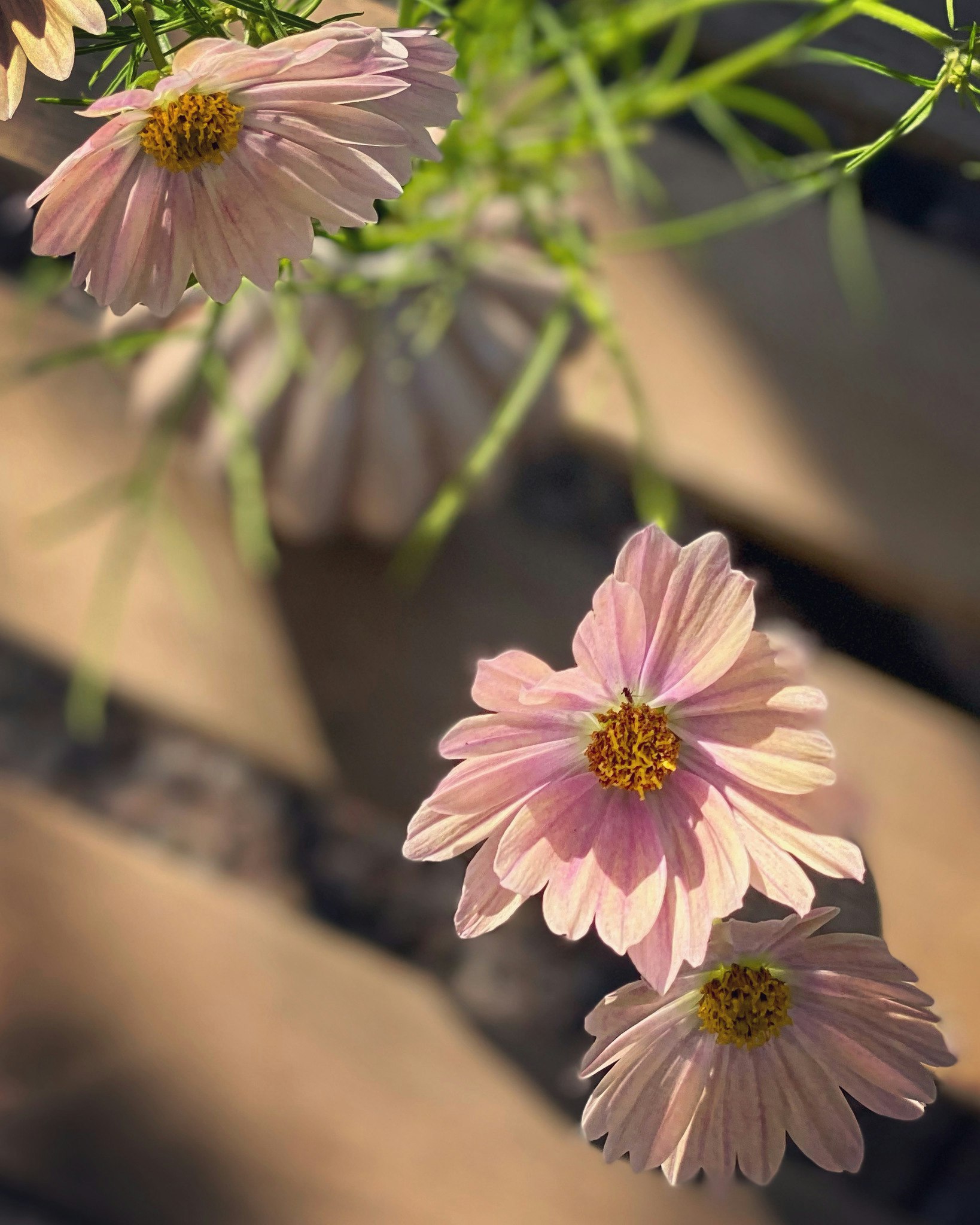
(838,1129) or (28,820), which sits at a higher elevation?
(838,1129)

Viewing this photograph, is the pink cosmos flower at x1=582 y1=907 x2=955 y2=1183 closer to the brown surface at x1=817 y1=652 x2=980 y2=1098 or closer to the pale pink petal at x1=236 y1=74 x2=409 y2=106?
the pale pink petal at x1=236 y1=74 x2=409 y2=106

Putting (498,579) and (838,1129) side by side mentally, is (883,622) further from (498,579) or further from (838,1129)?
(838,1129)

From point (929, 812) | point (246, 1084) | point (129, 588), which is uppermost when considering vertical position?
point (929, 812)

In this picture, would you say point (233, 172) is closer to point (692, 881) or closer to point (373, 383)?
point (692, 881)

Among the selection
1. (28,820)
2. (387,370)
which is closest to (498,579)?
(387,370)

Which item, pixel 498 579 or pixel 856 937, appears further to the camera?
pixel 498 579

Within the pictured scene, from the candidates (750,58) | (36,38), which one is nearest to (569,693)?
(36,38)

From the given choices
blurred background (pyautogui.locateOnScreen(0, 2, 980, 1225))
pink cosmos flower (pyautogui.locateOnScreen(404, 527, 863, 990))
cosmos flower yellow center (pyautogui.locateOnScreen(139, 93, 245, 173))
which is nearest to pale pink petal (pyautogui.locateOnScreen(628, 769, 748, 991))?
pink cosmos flower (pyautogui.locateOnScreen(404, 527, 863, 990))
